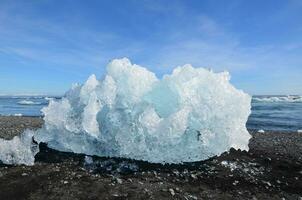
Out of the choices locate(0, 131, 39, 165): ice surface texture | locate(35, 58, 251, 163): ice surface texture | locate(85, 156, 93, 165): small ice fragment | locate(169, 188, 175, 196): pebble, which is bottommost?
locate(169, 188, 175, 196): pebble

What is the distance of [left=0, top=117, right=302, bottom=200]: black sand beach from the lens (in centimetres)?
815

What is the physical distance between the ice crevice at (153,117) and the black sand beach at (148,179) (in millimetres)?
380

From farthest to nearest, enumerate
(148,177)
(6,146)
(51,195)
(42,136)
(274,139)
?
(274,139) → (42,136) → (6,146) → (148,177) → (51,195)

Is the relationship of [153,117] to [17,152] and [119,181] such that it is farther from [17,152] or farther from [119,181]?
[17,152]

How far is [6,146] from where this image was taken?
998cm

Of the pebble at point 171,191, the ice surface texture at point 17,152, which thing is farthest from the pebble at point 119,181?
the ice surface texture at point 17,152

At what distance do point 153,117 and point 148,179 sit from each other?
5.52 feet

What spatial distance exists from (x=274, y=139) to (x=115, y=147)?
362 inches

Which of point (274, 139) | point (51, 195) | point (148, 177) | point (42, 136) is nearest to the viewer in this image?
point (51, 195)

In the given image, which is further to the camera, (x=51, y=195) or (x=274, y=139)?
(x=274, y=139)

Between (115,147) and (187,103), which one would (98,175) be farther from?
(187,103)

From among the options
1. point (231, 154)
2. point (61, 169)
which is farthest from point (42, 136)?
point (231, 154)

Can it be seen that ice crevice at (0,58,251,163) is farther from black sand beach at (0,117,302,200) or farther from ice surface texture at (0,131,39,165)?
ice surface texture at (0,131,39,165)

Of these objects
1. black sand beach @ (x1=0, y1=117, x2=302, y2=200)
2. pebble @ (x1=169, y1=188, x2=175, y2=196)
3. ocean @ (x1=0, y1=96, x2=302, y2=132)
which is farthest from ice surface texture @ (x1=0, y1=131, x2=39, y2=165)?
ocean @ (x1=0, y1=96, x2=302, y2=132)
